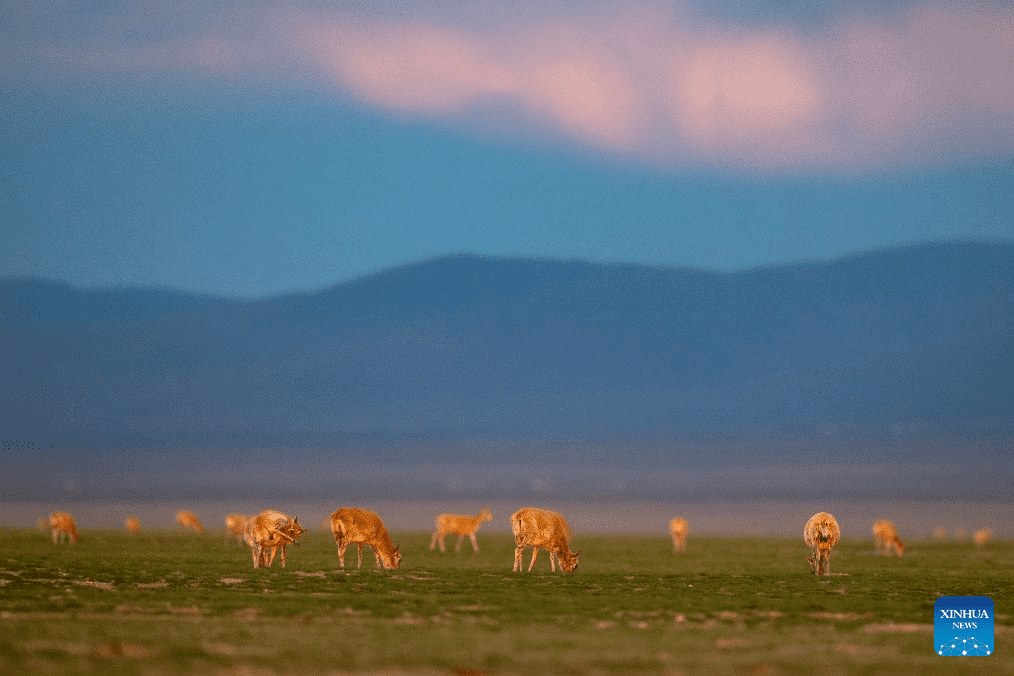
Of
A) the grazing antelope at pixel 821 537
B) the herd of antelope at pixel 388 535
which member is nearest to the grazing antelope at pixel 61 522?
the herd of antelope at pixel 388 535

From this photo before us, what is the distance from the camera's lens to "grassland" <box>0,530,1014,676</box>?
22.8 metres

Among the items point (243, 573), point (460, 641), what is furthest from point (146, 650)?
point (243, 573)

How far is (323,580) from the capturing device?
39719 millimetres

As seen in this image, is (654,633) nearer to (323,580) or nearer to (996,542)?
(323,580)

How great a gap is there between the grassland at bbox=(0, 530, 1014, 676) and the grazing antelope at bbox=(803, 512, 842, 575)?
3.00 ft

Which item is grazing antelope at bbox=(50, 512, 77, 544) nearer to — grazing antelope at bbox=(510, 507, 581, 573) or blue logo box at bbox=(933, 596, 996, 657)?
grazing antelope at bbox=(510, 507, 581, 573)

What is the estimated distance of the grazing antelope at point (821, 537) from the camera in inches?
1868

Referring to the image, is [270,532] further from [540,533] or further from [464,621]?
[464,621]

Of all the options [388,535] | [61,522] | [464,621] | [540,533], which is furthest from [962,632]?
[61,522]

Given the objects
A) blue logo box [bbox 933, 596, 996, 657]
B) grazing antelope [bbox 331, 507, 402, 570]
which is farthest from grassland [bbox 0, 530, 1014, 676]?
grazing antelope [bbox 331, 507, 402, 570]

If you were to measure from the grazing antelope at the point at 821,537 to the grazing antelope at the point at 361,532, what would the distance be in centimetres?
1612

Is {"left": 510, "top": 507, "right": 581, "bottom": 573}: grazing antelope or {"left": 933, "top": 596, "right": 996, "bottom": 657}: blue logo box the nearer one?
{"left": 933, "top": 596, "right": 996, "bottom": 657}: blue logo box

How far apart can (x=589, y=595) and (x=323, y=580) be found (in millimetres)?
8684

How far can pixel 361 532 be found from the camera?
4703cm
